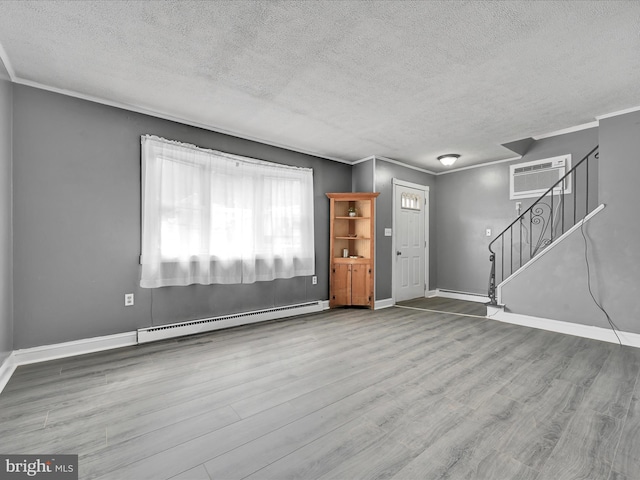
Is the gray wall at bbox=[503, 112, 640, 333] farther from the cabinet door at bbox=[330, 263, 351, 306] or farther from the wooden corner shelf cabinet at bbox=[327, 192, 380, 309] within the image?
the cabinet door at bbox=[330, 263, 351, 306]

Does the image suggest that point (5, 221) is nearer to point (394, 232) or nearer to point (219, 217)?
point (219, 217)

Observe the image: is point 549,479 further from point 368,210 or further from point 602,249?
point 368,210

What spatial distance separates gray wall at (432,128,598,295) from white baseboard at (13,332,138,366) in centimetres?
568

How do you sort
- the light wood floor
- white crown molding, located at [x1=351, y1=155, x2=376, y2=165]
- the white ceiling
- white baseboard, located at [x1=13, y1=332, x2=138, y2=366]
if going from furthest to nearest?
1. white crown molding, located at [x1=351, y1=155, x2=376, y2=165]
2. white baseboard, located at [x1=13, y1=332, x2=138, y2=366]
3. the white ceiling
4. the light wood floor

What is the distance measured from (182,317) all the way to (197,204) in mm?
1413

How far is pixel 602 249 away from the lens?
340 centimetres

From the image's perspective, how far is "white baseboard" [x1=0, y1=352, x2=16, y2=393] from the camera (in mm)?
2252

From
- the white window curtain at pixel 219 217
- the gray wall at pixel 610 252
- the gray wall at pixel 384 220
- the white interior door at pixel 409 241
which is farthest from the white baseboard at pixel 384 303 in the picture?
the gray wall at pixel 610 252

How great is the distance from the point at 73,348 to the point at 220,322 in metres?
1.46

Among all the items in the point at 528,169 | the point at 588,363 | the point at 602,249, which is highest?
the point at 528,169

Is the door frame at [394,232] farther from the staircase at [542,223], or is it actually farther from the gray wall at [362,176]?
the staircase at [542,223]

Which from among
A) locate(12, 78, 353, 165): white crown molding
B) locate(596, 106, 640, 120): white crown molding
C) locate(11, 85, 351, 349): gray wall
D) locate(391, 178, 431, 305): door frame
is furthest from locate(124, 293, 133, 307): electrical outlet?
locate(596, 106, 640, 120): white crown molding

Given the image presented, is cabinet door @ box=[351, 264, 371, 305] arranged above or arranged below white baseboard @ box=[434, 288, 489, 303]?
above

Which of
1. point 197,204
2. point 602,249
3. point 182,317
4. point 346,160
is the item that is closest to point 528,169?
point 602,249
